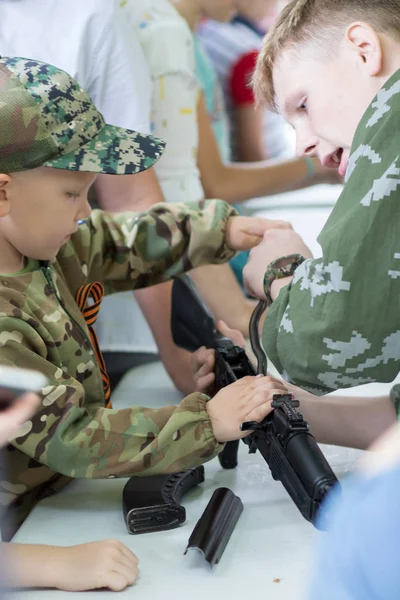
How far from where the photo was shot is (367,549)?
1.45 feet

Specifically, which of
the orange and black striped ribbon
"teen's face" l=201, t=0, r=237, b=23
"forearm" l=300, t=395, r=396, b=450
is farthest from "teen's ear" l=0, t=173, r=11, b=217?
"teen's face" l=201, t=0, r=237, b=23

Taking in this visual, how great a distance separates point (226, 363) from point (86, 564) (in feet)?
0.94

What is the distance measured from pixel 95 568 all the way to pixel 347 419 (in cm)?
38

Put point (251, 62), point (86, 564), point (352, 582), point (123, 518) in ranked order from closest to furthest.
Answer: point (352, 582), point (86, 564), point (123, 518), point (251, 62)

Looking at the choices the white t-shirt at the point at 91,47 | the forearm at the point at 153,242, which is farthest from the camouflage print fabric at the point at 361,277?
the white t-shirt at the point at 91,47

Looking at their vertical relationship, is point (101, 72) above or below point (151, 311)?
above

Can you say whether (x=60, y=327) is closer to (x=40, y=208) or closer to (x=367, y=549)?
(x=40, y=208)

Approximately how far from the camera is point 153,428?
79 centimetres

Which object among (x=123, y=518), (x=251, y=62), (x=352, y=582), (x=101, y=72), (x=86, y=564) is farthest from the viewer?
(x=251, y=62)

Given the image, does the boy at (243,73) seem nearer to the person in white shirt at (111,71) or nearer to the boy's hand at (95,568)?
the person in white shirt at (111,71)

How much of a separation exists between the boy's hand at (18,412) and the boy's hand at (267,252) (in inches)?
12.3

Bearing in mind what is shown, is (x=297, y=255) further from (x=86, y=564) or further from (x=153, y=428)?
(x=86, y=564)

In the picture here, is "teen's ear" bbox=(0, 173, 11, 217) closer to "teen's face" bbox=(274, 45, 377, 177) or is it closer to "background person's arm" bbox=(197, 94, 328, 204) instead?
"teen's face" bbox=(274, 45, 377, 177)

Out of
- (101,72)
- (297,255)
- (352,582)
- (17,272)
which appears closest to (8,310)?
(17,272)
